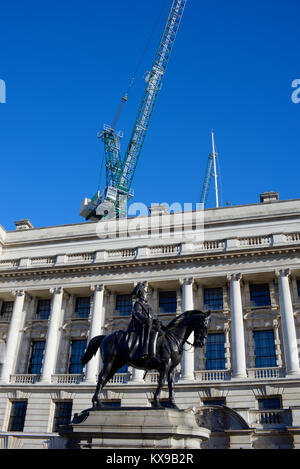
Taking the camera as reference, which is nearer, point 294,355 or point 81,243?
point 294,355

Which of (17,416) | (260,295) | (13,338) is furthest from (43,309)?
(260,295)

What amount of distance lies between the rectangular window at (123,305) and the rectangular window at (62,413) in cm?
848

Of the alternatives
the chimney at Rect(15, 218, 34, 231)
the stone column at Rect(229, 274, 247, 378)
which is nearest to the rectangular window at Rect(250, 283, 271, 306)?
the stone column at Rect(229, 274, 247, 378)

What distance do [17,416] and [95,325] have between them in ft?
30.4

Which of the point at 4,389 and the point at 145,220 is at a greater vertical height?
the point at 145,220

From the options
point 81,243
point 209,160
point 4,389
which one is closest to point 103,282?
point 81,243

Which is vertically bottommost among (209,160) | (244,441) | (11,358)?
(244,441)

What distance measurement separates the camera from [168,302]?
3847 cm

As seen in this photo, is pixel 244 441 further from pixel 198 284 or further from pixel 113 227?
pixel 113 227

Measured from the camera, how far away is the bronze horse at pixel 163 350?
13742 mm

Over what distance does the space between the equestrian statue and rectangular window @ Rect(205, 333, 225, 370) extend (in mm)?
20926

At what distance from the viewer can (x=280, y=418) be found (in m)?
28.6

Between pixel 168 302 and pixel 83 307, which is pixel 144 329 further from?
pixel 83 307

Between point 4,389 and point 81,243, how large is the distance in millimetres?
15516
